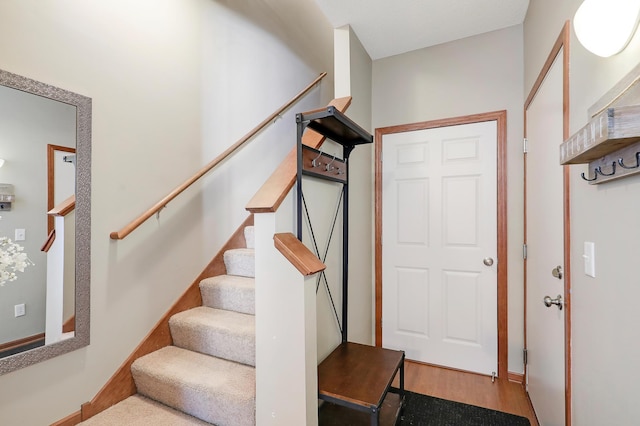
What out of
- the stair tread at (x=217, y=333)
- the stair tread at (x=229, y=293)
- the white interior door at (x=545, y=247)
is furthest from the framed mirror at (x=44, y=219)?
the white interior door at (x=545, y=247)

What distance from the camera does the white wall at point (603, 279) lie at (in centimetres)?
79

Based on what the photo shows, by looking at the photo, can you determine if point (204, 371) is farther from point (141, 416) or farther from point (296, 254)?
point (296, 254)

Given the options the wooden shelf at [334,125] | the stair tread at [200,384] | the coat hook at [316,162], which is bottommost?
the stair tread at [200,384]

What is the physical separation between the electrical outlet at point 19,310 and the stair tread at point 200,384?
63 cm

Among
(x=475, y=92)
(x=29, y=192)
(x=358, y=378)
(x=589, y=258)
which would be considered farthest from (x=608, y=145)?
(x=29, y=192)

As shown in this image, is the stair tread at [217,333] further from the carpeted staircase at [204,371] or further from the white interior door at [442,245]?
the white interior door at [442,245]

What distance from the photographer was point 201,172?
213 cm

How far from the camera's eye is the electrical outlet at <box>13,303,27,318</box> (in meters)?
1.35

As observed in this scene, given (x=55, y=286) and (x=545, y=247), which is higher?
(x=545, y=247)

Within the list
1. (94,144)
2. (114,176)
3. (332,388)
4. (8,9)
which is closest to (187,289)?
(114,176)

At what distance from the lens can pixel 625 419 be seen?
0.80 metres

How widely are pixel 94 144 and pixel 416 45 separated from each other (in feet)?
7.91

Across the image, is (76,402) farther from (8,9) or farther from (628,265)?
(628,265)

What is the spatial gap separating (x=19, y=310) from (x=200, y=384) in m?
0.88
